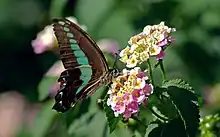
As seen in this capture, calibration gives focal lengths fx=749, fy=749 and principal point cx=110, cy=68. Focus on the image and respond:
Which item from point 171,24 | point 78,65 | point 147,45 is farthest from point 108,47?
point 147,45

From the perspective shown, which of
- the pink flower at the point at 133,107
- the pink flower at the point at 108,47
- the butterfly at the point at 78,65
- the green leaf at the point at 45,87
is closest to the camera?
the pink flower at the point at 133,107

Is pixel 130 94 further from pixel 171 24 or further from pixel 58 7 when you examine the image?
pixel 58 7

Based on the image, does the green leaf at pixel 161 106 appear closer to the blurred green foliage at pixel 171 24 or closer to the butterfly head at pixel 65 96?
the butterfly head at pixel 65 96

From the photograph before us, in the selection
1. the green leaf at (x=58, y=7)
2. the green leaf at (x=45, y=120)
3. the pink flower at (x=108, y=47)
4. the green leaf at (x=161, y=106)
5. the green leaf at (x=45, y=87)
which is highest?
the green leaf at (x=58, y=7)

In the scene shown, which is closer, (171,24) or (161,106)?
(161,106)

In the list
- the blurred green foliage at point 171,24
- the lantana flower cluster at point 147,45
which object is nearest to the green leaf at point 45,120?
the blurred green foliage at point 171,24


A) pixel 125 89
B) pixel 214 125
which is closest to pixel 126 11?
pixel 214 125

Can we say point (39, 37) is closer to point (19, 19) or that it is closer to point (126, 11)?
point (126, 11)

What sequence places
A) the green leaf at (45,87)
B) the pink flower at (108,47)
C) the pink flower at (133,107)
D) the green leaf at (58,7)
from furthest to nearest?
the green leaf at (58,7) → the pink flower at (108,47) → the green leaf at (45,87) → the pink flower at (133,107)
